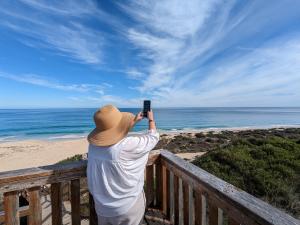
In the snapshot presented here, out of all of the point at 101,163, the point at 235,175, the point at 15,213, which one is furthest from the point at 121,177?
the point at 235,175

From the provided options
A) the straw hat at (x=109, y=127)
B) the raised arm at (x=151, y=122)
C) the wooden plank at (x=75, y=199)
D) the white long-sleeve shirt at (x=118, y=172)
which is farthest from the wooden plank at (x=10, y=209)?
the raised arm at (x=151, y=122)

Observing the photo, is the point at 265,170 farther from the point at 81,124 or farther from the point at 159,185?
the point at 81,124

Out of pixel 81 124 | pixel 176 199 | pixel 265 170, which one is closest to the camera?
pixel 176 199

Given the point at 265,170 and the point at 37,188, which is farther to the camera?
the point at 265,170

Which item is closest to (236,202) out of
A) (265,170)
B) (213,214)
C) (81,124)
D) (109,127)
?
(213,214)

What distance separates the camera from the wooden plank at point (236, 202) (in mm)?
1221

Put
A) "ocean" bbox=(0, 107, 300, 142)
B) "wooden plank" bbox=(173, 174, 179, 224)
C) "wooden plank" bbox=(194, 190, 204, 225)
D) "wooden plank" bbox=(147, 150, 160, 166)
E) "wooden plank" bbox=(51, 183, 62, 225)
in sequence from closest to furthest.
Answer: "wooden plank" bbox=(194, 190, 204, 225)
"wooden plank" bbox=(51, 183, 62, 225)
"wooden plank" bbox=(173, 174, 179, 224)
"wooden plank" bbox=(147, 150, 160, 166)
"ocean" bbox=(0, 107, 300, 142)

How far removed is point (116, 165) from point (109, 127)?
0.94ft

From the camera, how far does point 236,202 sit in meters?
1.44

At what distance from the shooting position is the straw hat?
5.89 ft

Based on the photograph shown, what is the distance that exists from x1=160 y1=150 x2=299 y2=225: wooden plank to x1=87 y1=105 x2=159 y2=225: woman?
0.43m

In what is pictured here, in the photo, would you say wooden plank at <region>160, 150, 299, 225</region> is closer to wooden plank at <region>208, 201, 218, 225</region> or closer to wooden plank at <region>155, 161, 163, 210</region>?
wooden plank at <region>208, 201, 218, 225</region>

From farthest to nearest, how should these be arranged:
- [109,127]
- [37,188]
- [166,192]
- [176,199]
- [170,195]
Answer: [166,192], [170,195], [176,199], [37,188], [109,127]

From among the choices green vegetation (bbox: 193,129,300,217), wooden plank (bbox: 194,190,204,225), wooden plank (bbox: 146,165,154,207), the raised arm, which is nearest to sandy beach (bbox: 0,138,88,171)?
green vegetation (bbox: 193,129,300,217)
